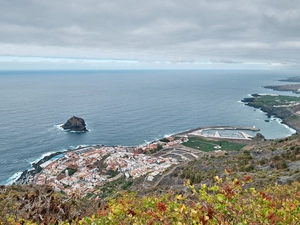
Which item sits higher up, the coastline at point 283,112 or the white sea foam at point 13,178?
the coastline at point 283,112

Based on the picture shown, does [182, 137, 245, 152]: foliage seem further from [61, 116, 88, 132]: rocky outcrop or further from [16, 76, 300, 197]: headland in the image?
[61, 116, 88, 132]: rocky outcrop

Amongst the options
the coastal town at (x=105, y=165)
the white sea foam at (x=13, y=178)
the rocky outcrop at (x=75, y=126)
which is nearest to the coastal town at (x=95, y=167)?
the coastal town at (x=105, y=165)

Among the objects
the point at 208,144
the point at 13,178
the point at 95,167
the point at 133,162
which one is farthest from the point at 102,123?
the point at 13,178

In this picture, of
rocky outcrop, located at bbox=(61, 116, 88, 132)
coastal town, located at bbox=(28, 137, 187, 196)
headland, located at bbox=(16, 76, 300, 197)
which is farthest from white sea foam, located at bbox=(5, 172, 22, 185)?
rocky outcrop, located at bbox=(61, 116, 88, 132)

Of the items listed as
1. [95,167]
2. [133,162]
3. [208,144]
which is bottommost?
[95,167]

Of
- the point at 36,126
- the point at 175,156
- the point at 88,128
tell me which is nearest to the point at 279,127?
the point at 175,156

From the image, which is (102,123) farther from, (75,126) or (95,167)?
(95,167)

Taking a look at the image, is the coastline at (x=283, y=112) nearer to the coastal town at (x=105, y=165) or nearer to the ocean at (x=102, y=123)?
the ocean at (x=102, y=123)

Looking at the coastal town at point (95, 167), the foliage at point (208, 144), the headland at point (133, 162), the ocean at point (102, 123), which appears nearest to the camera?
the headland at point (133, 162)

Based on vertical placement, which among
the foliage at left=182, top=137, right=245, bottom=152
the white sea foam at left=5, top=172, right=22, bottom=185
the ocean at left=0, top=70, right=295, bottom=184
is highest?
the ocean at left=0, top=70, right=295, bottom=184
